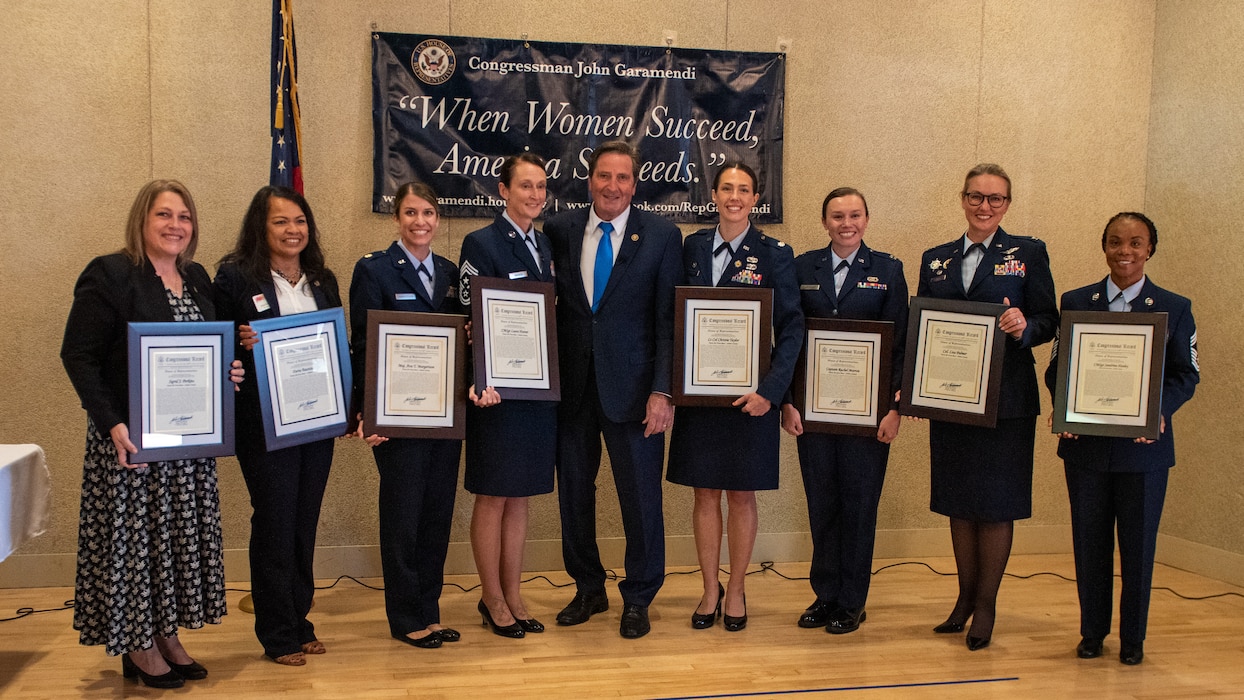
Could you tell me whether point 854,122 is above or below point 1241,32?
below

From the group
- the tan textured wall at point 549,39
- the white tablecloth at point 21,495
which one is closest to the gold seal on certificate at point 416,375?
the white tablecloth at point 21,495

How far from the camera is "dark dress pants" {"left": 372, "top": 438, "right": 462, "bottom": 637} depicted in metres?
3.68

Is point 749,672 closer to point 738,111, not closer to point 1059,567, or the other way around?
point 1059,567

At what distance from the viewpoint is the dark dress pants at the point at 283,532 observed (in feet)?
11.3

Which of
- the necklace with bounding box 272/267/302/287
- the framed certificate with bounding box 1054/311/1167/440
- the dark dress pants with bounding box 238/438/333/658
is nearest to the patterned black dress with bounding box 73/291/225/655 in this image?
the dark dress pants with bounding box 238/438/333/658

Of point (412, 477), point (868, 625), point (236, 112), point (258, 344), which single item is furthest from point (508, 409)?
point (236, 112)

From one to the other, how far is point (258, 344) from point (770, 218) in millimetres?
2844

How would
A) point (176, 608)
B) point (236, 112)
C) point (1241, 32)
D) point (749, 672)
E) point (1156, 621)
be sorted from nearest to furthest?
point (176, 608) → point (749, 672) → point (1156, 621) → point (236, 112) → point (1241, 32)

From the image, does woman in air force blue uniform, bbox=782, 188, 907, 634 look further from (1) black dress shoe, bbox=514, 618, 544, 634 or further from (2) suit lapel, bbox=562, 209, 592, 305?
(1) black dress shoe, bbox=514, 618, 544, 634

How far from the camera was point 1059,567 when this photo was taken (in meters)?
5.26

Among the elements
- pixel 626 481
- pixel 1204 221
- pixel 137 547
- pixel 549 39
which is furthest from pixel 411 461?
pixel 1204 221

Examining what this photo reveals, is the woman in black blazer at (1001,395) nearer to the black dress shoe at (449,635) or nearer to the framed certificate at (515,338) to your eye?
the framed certificate at (515,338)

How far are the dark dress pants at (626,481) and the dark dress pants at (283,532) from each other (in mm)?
970

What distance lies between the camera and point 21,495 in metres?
3.45
